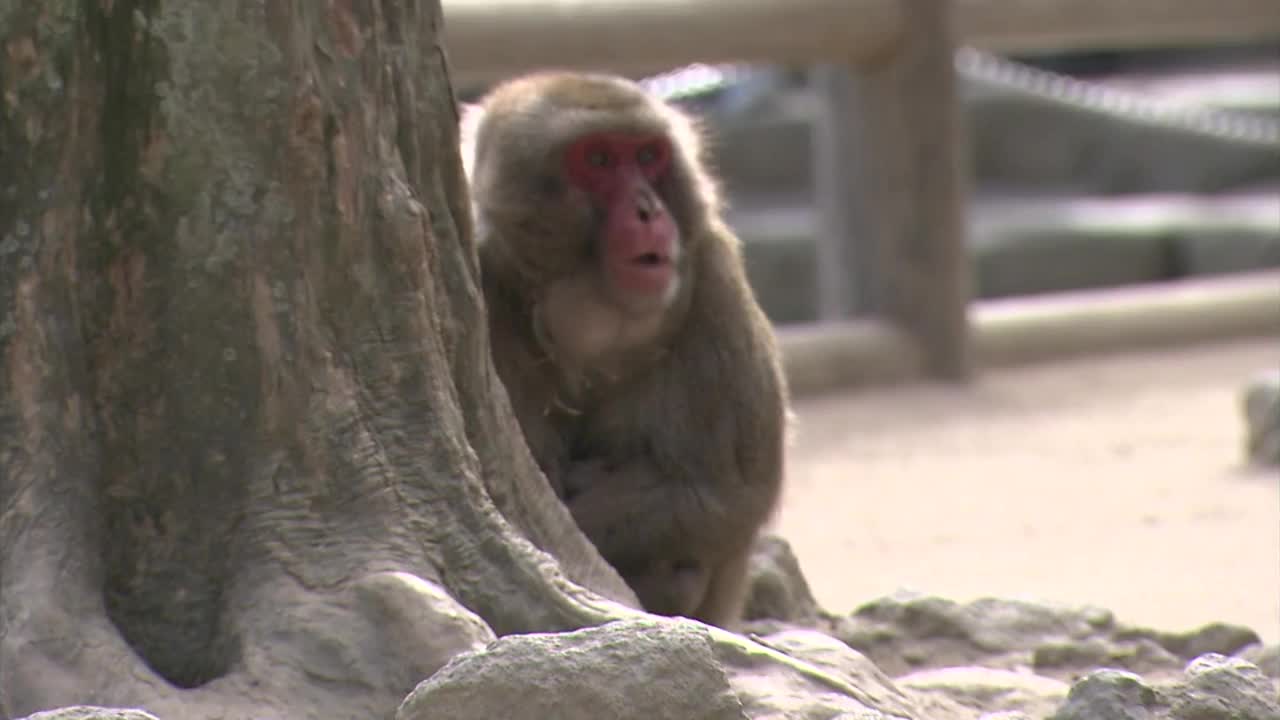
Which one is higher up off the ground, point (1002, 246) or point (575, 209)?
point (575, 209)

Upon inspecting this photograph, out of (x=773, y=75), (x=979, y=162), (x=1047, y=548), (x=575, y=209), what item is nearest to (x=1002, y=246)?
(x=979, y=162)

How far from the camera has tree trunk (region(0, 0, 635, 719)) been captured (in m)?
2.75

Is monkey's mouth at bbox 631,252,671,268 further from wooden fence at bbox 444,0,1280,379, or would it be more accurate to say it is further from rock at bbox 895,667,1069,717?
wooden fence at bbox 444,0,1280,379

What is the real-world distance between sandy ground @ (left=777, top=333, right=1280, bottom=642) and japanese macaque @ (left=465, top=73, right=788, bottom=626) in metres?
0.74

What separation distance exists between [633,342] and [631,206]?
0.27 m

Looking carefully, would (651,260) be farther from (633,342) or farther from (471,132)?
(471,132)

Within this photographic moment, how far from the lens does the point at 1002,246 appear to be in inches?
517

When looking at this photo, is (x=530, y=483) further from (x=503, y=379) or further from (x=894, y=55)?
(x=894, y=55)

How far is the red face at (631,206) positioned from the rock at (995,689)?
3.03 feet

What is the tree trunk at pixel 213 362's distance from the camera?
2754 millimetres

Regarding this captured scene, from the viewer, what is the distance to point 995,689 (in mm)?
3518

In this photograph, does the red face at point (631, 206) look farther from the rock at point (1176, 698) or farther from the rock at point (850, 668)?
the rock at point (1176, 698)

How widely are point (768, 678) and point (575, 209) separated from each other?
1564 mm

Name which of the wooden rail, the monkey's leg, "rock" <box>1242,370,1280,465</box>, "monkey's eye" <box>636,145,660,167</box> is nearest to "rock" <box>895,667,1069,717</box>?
the monkey's leg
